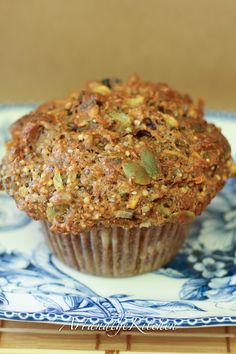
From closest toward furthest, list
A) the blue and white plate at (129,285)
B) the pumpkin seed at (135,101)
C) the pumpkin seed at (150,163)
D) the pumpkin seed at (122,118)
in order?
1. the blue and white plate at (129,285)
2. the pumpkin seed at (150,163)
3. the pumpkin seed at (122,118)
4. the pumpkin seed at (135,101)

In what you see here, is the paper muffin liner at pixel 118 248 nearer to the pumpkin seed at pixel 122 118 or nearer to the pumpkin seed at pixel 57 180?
the pumpkin seed at pixel 57 180

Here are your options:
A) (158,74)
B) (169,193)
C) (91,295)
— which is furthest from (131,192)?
(158,74)

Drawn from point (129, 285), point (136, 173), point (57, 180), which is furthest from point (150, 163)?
point (129, 285)

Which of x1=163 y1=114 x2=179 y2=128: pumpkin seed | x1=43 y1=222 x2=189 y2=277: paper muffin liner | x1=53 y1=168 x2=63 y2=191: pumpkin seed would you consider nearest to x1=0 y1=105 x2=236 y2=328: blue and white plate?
x1=43 y1=222 x2=189 y2=277: paper muffin liner

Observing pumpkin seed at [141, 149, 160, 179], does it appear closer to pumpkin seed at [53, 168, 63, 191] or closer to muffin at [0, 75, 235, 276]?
muffin at [0, 75, 235, 276]

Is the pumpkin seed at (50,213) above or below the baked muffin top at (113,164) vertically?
below

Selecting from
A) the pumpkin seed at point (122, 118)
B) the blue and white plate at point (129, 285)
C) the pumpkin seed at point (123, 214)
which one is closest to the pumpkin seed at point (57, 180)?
the pumpkin seed at point (123, 214)

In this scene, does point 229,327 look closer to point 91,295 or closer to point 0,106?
point 91,295
